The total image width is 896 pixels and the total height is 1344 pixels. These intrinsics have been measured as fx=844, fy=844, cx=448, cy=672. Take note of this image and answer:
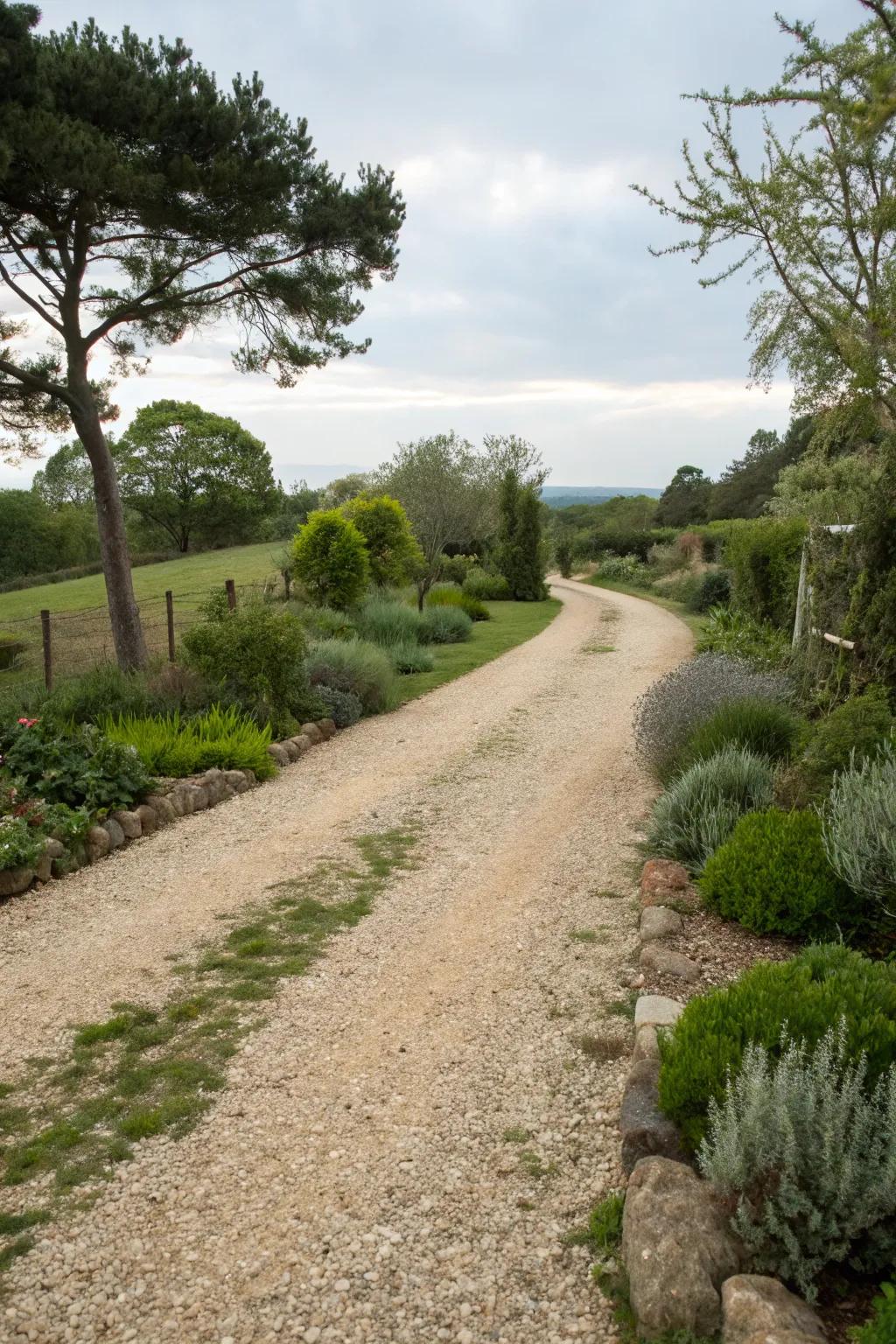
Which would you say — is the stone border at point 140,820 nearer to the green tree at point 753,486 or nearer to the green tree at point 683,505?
the green tree at point 753,486

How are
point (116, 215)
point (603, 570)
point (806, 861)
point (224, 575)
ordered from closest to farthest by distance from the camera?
point (806, 861)
point (116, 215)
point (224, 575)
point (603, 570)

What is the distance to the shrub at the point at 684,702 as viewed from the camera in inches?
307

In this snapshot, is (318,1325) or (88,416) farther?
(88,416)

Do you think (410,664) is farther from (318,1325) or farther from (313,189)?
(318,1325)

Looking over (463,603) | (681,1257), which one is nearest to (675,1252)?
(681,1257)

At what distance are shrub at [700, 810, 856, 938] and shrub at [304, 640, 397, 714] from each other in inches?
297

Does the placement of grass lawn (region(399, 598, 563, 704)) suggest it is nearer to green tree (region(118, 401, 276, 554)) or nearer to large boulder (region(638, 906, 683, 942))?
large boulder (region(638, 906, 683, 942))

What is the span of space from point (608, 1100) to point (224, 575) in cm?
3175

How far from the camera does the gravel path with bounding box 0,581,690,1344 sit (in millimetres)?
2695

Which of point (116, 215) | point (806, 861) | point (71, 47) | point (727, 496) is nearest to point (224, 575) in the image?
point (116, 215)

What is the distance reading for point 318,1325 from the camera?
2.59 metres

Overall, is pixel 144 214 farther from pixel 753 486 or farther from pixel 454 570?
pixel 753 486

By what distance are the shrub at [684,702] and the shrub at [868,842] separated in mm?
3039

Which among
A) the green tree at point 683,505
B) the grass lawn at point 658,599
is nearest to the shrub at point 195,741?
the grass lawn at point 658,599
